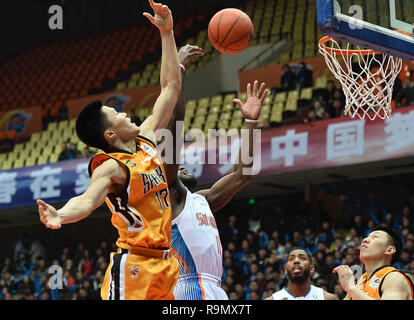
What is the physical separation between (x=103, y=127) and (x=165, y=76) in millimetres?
508

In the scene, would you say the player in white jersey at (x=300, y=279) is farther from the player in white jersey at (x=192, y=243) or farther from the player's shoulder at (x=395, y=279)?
the player's shoulder at (x=395, y=279)

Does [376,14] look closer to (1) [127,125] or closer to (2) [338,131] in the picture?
(1) [127,125]

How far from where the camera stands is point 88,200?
3.03 m

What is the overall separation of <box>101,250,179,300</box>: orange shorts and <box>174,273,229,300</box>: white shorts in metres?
0.80

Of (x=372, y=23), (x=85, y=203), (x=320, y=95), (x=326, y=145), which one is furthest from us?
(x=320, y=95)

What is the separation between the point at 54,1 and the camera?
20828 mm

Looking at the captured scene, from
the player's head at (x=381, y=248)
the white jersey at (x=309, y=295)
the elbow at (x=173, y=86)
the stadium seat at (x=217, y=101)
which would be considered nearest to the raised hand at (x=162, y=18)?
the elbow at (x=173, y=86)

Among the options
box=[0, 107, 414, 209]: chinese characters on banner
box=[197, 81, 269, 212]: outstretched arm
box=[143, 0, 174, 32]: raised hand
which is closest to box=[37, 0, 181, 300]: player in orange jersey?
box=[143, 0, 174, 32]: raised hand

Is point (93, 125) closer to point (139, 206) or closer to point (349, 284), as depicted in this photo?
point (139, 206)

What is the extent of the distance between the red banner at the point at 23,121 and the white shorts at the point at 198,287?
43.3 feet

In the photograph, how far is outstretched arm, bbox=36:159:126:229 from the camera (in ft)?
9.21

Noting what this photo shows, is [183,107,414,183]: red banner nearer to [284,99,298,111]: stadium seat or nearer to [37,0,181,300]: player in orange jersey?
[284,99,298,111]: stadium seat

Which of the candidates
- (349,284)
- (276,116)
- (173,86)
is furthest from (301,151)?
(173,86)
